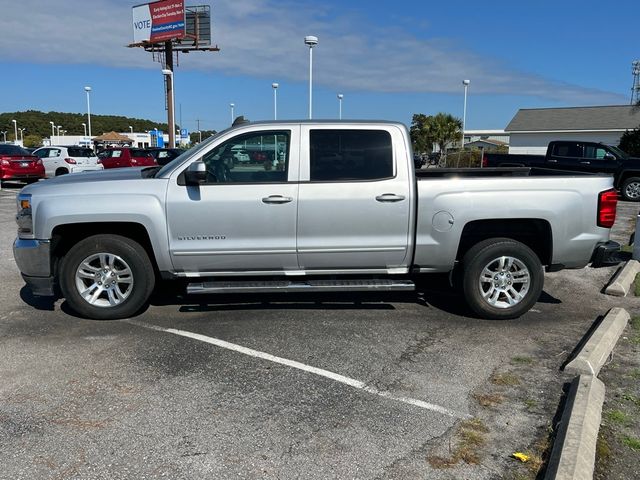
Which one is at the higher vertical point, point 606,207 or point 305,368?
point 606,207

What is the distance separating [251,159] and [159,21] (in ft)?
148

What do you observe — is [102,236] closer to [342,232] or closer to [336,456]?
[342,232]

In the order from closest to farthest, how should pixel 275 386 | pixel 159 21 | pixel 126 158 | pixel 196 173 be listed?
pixel 275 386, pixel 196 173, pixel 126 158, pixel 159 21

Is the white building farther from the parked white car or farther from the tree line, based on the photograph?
the tree line

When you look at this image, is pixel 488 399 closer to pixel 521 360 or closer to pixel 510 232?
pixel 521 360

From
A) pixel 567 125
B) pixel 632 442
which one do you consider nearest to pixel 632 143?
pixel 567 125

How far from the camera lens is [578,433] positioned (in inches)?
128

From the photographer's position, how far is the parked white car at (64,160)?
23.0 metres

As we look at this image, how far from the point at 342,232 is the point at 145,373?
7.33ft

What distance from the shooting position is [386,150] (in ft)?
18.3

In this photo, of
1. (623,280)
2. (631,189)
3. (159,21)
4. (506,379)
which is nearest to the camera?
(506,379)

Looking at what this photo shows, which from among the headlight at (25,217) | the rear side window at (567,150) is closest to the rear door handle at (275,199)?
the headlight at (25,217)

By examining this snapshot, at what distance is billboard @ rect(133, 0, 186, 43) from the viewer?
147ft

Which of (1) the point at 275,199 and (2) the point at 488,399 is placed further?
(1) the point at 275,199
